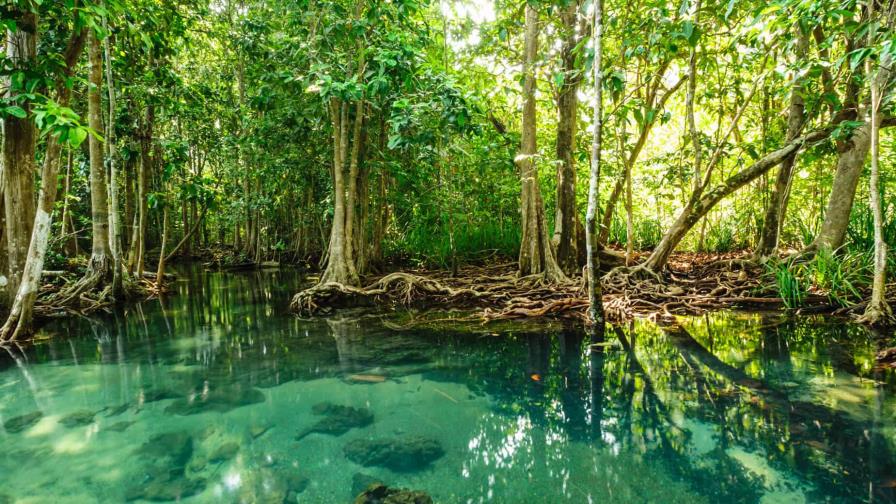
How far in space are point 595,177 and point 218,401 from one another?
4159mm

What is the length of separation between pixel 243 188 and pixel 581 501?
14.7 metres

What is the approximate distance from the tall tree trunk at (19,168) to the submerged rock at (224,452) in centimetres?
467

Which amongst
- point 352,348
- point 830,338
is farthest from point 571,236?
point 352,348

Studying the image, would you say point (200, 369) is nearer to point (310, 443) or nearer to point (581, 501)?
point (310, 443)

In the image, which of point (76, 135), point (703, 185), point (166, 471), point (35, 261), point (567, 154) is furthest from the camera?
point (567, 154)

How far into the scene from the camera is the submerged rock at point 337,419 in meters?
3.16

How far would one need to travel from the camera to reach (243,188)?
14.6m

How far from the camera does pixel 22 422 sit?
3.36 meters

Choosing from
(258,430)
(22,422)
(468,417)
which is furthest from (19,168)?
(468,417)

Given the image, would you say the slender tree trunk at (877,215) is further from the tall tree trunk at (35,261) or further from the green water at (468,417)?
the tall tree trunk at (35,261)

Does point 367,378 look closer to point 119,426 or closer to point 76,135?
point 119,426

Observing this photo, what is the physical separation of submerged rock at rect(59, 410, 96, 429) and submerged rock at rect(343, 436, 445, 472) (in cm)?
204

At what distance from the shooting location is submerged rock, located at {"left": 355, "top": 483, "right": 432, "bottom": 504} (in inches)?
90.7

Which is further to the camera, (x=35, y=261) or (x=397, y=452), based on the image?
(x=35, y=261)
